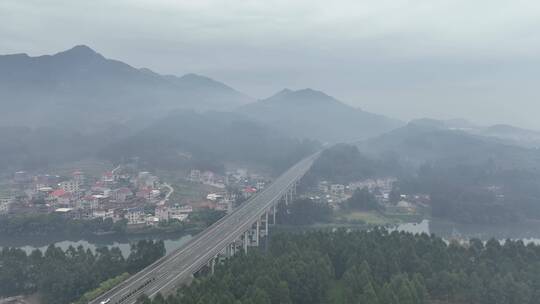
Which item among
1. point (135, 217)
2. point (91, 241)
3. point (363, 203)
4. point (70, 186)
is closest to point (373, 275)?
point (91, 241)

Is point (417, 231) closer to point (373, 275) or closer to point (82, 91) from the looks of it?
point (373, 275)

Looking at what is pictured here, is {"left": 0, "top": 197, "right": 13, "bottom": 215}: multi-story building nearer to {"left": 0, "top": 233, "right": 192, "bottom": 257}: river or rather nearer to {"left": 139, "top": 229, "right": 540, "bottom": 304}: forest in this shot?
{"left": 0, "top": 233, "right": 192, "bottom": 257}: river

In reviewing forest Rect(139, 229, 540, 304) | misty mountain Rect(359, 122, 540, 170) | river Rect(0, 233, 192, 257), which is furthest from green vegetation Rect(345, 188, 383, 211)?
misty mountain Rect(359, 122, 540, 170)

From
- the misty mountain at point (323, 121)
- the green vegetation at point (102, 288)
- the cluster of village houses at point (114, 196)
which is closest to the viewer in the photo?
the green vegetation at point (102, 288)

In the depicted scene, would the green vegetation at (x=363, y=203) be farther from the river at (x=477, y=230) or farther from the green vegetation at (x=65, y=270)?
the green vegetation at (x=65, y=270)

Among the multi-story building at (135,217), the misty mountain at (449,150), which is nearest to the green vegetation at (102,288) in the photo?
the multi-story building at (135,217)

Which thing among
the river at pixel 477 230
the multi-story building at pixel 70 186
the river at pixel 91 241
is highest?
the multi-story building at pixel 70 186

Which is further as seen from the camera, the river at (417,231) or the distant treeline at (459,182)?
the distant treeline at (459,182)

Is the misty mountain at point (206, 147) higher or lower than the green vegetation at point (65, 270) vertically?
higher
